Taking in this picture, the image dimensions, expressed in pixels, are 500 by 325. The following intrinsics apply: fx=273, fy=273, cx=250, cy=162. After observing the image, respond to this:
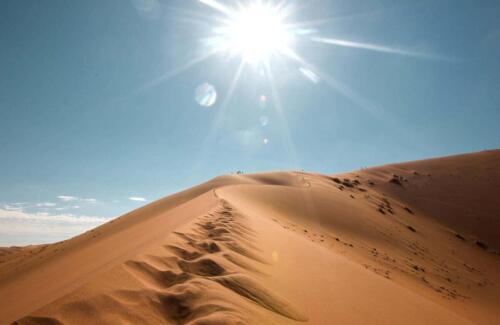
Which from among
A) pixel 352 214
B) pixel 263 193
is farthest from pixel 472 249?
pixel 263 193

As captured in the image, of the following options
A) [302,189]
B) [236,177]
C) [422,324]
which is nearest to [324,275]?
[422,324]

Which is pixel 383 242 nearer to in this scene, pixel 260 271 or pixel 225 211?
pixel 225 211

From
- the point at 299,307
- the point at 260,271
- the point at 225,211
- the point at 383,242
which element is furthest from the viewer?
the point at 383,242

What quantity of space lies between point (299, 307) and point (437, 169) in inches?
1065

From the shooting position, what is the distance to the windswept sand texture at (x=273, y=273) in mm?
2078

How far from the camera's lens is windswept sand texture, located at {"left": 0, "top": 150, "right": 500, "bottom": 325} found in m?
2.08

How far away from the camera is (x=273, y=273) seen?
3404 millimetres

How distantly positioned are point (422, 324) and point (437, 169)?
2592 centimetres

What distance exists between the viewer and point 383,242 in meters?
8.95

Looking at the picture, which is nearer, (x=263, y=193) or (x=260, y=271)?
(x=260, y=271)

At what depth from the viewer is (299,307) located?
8.78 feet

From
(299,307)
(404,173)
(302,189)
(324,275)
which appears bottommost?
(299,307)

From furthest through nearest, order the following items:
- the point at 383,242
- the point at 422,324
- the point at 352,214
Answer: the point at 352,214 < the point at 383,242 < the point at 422,324

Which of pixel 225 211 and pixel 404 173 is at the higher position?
pixel 404 173
